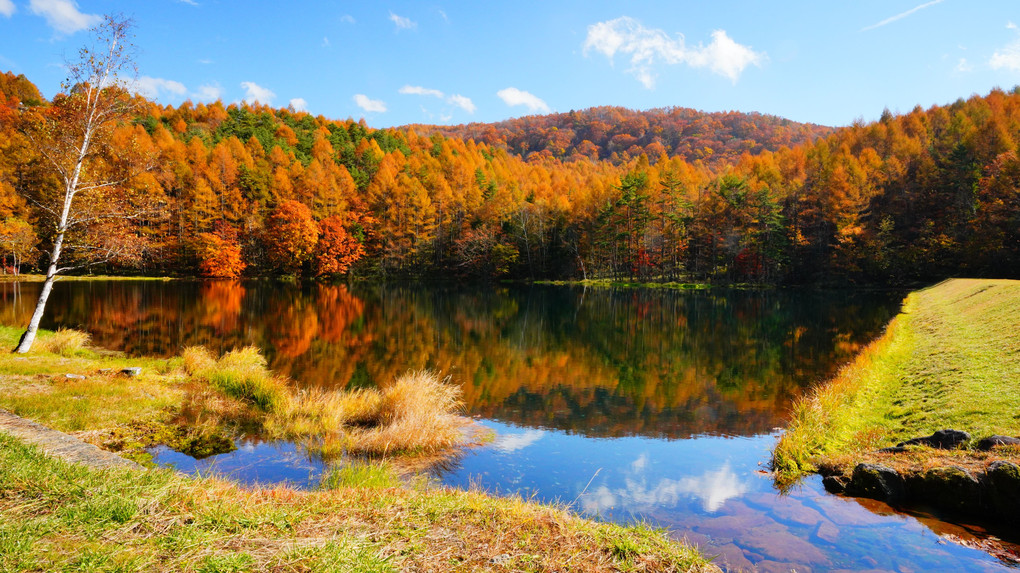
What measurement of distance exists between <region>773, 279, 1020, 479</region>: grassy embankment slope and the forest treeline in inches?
1734

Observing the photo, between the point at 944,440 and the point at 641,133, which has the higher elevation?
the point at 641,133

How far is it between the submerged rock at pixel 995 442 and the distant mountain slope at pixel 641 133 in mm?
126009

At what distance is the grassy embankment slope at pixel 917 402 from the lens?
8.75 metres

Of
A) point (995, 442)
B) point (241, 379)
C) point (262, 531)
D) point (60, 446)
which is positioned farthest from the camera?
point (241, 379)

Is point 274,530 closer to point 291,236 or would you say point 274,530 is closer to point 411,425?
point 411,425

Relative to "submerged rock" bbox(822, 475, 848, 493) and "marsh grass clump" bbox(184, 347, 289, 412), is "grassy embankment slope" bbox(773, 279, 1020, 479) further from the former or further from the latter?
"marsh grass clump" bbox(184, 347, 289, 412)

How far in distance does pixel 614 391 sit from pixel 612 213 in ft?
184

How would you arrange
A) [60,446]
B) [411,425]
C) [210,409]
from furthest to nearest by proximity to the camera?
[210,409] → [411,425] → [60,446]

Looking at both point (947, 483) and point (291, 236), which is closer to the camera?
point (947, 483)

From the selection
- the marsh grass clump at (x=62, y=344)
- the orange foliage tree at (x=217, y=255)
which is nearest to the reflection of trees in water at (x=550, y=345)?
the marsh grass clump at (x=62, y=344)

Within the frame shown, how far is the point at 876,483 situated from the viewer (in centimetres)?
756

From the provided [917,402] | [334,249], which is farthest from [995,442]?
[334,249]

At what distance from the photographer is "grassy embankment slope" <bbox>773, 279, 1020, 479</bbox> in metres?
8.75

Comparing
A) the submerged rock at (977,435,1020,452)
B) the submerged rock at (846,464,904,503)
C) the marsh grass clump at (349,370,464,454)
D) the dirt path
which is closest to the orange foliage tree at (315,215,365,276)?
the marsh grass clump at (349,370,464,454)
